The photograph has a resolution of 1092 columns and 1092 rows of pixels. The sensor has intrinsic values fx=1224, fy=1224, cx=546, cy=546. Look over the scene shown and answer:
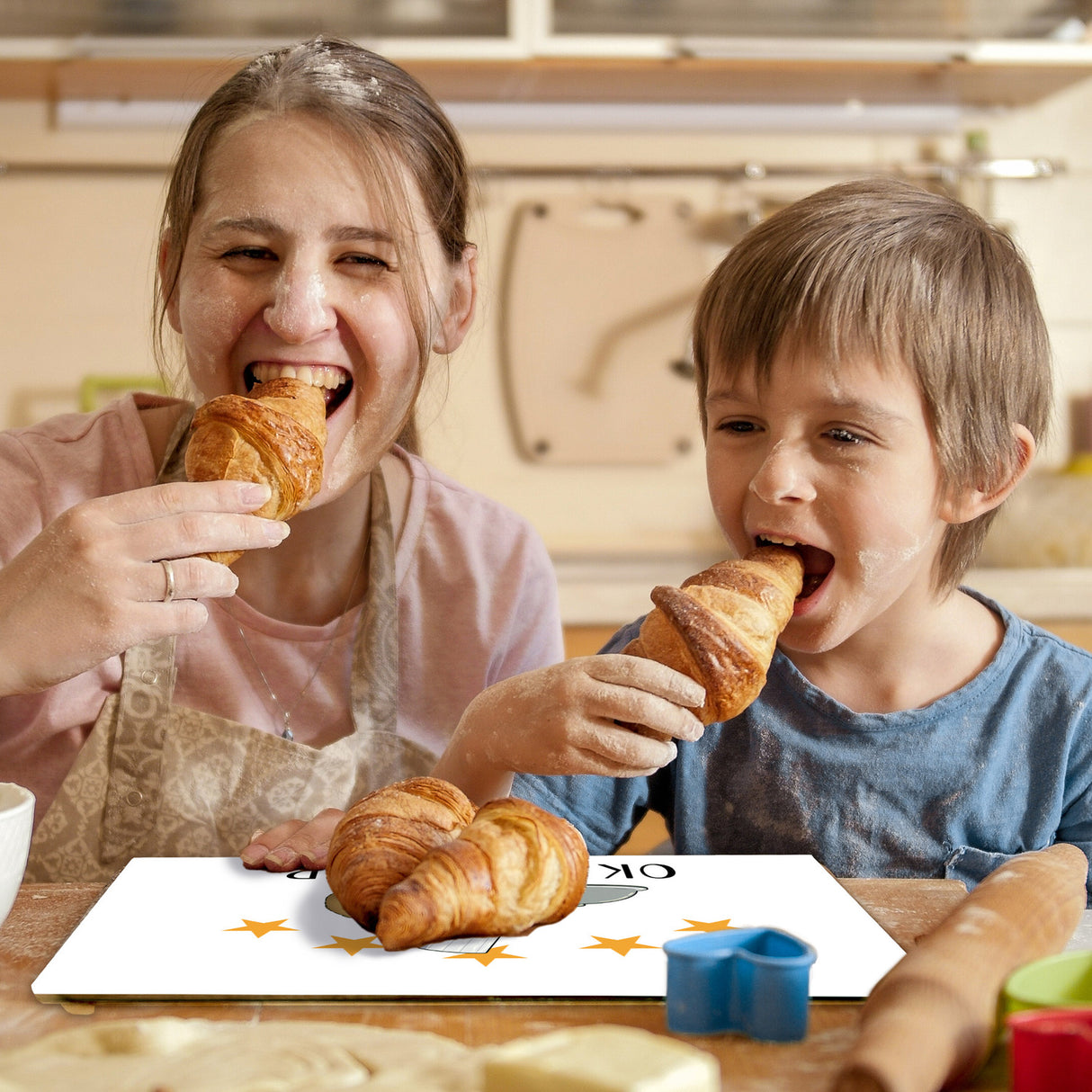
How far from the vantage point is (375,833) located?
756 mm

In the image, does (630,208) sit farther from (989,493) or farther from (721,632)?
(721,632)

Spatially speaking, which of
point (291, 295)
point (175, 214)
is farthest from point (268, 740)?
point (175, 214)

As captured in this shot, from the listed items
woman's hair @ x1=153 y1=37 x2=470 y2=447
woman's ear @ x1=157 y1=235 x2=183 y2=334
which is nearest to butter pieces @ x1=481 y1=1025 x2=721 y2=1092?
woman's hair @ x1=153 y1=37 x2=470 y2=447

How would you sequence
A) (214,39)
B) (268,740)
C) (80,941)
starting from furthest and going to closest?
(214,39)
(268,740)
(80,941)

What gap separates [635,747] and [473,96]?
2.30 meters

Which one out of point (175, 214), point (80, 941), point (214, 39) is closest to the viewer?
point (80, 941)

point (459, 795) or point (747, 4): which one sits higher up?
point (747, 4)

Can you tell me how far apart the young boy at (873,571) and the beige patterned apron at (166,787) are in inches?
10.0

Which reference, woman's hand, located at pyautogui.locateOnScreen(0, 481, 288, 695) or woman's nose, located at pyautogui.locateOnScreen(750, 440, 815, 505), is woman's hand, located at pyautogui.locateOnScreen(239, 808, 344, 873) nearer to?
woman's hand, located at pyautogui.locateOnScreen(0, 481, 288, 695)

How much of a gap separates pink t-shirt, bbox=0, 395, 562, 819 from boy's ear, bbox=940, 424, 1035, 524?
54cm

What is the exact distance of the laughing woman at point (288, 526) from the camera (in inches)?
48.3

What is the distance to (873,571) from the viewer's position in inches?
42.1

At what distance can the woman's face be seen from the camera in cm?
120

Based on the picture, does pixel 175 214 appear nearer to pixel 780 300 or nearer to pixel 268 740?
pixel 268 740
